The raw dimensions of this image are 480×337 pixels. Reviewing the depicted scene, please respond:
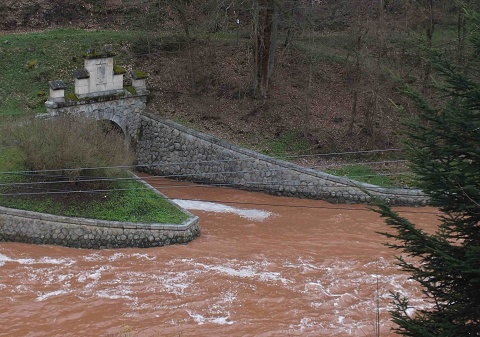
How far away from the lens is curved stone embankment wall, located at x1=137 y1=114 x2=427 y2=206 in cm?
2342

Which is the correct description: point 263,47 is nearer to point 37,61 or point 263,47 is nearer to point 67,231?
point 37,61

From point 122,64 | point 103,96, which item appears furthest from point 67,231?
point 122,64

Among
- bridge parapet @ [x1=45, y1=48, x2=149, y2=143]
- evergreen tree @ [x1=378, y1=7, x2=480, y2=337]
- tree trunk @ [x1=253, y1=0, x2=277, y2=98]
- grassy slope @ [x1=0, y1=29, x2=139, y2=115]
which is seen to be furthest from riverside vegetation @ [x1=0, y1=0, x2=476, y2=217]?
evergreen tree @ [x1=378, y1=7, x2=480, y2=337]

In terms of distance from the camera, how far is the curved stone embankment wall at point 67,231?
1909 centimetres

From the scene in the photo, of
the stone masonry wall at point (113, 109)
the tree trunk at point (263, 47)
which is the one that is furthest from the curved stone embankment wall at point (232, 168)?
the tree trunk at point (263, 47)

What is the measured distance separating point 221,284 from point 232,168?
326 inches

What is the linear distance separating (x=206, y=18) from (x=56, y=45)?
654 cm

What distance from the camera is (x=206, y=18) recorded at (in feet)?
93.5

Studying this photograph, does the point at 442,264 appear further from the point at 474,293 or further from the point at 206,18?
the point at 206,18

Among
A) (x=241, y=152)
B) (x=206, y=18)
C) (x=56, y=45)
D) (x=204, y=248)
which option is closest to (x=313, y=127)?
(x=241, y=152)

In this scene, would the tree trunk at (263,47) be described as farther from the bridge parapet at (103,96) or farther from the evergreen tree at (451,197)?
the evergreen tree at (451,197)

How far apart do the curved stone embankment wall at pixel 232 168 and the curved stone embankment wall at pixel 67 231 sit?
4393 millimetres

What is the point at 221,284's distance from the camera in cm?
1702

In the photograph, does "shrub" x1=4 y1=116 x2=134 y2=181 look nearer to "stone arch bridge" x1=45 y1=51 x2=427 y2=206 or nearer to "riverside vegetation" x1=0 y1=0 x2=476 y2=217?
"stone arch bridge" x1=45 y1=51 x2=427 y2=206
